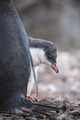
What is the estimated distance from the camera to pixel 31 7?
10.2 metres

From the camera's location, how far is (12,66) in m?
2.87

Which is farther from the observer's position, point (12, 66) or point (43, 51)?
point (43, 51)

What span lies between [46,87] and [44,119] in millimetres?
3188

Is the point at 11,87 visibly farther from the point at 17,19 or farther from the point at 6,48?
the point at 17,19

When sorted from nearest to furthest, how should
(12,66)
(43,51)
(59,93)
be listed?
(12,66), (43,51), (59,93)

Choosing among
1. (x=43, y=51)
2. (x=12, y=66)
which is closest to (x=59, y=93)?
(x=43, y=51)

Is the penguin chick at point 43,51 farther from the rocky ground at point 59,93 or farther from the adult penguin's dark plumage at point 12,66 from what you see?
the adult penguin's dark plumage at point 12,66

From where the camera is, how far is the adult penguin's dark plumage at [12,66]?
9.37 ft

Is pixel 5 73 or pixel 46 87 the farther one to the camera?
pixel 46 87

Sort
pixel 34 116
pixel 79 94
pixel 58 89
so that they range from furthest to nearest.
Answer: pixel 58 89 → pixel 79 94 → pixel 34 116

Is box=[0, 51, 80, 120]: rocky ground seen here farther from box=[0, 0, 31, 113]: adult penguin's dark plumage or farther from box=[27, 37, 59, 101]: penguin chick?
box=[27, 37, 59, 101]: penguin chick

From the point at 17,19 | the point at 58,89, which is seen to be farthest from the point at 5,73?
the point at 58,89

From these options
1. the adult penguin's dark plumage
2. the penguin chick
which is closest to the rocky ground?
the adult penguin's dark plumage

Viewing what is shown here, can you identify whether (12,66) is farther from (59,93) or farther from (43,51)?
(59,93)
